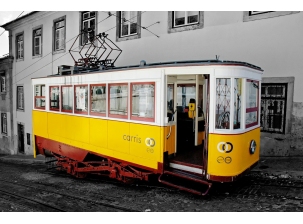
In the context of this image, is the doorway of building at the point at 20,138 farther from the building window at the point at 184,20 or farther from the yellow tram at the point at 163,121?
the building window at the point at 184,20

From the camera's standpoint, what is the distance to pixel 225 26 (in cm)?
946

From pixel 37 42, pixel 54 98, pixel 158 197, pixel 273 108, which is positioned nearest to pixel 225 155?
pixel 158 197

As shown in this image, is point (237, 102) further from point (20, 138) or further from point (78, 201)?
point (20, 138)

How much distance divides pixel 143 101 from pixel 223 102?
1.83 meters

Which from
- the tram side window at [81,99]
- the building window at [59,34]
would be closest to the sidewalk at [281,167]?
the tram side window at [81,99]

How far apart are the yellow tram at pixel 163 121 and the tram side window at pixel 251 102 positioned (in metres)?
0.02

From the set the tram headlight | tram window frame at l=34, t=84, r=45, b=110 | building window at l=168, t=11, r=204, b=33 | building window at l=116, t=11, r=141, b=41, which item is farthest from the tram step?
building window at l=116, t=11, r=141, b=41

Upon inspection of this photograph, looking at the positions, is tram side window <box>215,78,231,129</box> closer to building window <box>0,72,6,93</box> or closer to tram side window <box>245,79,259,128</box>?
tram side window <box>245,79,259,128</box>

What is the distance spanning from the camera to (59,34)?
16266mm

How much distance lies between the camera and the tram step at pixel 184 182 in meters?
5.84

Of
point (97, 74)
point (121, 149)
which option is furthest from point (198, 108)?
point (97, 74)

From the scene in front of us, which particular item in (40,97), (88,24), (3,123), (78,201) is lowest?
(78,201)

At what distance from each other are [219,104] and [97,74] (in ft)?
11.4

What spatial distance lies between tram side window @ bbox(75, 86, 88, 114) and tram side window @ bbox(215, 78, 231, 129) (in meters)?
3.88
